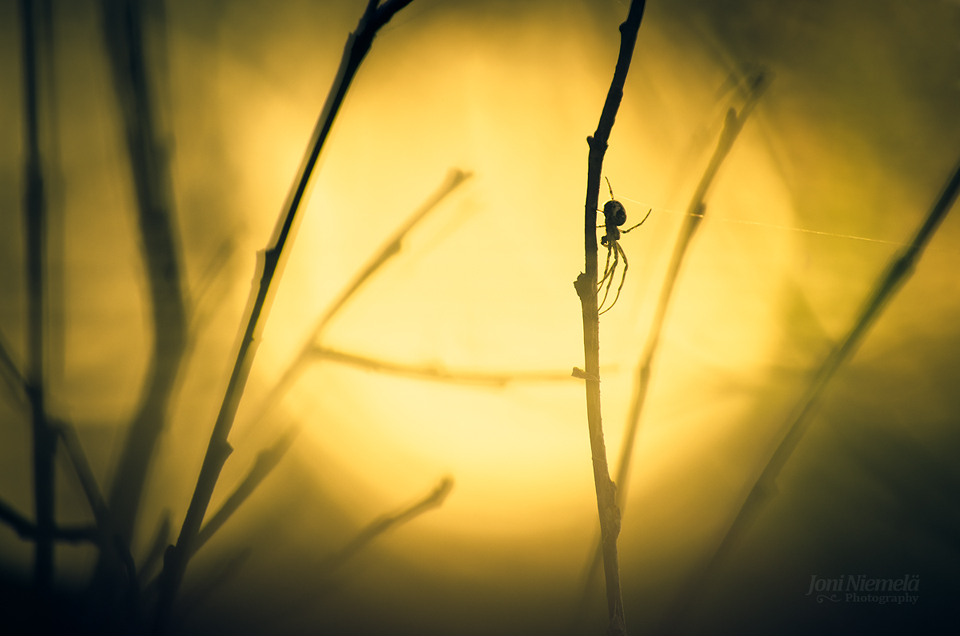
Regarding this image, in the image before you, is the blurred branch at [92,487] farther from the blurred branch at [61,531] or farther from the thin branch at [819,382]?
the thin branch at [819,382]

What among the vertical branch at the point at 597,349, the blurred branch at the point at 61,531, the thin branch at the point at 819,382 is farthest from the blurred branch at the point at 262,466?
the thin branch at the point at 819,382

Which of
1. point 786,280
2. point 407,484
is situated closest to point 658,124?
point 786,280

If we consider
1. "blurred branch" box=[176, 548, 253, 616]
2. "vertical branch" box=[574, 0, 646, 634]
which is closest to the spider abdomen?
"vertical branch" box=[574, 0, 646, 634]

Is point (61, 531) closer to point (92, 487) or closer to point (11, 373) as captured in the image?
point (92, 487)

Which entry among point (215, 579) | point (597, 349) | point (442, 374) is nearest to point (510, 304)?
point (442, 374)

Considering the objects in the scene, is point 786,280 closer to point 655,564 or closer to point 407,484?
point 655,564

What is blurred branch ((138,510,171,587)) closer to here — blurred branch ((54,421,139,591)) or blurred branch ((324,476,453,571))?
blurred branch ((54,421,139,591))

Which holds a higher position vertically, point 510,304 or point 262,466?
point 510,304
